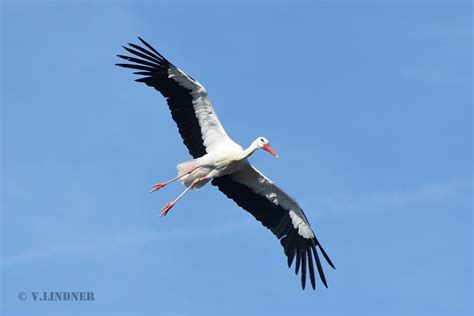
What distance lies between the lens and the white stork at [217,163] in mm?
13856

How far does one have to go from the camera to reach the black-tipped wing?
14.4 meters

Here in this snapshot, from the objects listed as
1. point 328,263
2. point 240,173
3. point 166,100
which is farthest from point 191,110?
point 328,263

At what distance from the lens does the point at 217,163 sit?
13.8 metres

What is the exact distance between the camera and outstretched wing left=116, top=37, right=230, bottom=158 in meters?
13.8

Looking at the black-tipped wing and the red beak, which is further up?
the red beak

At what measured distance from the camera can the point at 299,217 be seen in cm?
1464

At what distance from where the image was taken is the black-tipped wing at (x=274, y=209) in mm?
14422

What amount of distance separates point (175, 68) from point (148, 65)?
478mm

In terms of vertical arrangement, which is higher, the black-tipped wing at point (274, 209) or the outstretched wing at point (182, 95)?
the outstretched wing at point (182, 95)

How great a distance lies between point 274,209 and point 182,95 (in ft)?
8.95

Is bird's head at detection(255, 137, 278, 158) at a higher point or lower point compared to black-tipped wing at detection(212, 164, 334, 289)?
higher

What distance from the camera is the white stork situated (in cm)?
1386

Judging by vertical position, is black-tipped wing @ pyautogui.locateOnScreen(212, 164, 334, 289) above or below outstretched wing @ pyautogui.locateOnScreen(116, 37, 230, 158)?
below

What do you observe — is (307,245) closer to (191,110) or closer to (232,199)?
(232,199)
